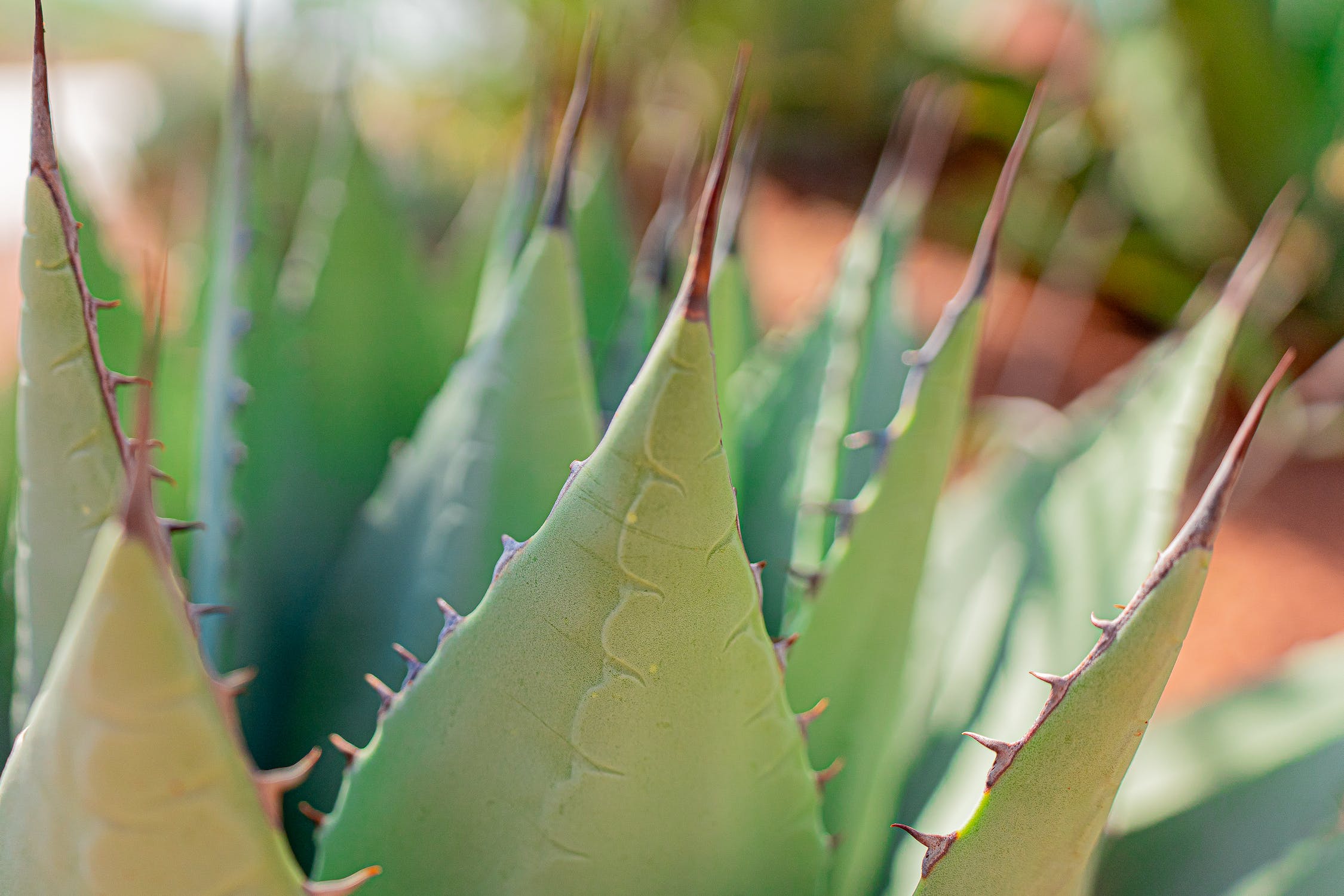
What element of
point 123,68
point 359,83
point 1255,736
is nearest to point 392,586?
point 1255,736

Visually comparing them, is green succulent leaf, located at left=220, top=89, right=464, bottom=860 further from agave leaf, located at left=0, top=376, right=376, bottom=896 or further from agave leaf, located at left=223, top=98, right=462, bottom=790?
agave leaf, located at left=0, top=376, right=376, bottom=896

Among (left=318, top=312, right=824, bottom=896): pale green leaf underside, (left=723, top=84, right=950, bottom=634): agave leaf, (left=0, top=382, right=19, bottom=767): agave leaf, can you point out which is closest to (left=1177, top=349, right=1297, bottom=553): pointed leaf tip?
(left=318, top=312, right=824, bottom=896): pale green leaf underside

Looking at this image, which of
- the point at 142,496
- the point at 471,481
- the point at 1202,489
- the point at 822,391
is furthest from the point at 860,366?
the point at 1202,489

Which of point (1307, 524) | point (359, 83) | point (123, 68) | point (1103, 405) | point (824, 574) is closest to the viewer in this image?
point (824, 574)

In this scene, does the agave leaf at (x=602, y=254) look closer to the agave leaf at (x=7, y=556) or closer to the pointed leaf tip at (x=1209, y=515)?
the agave leaf at (x=7, y=556)

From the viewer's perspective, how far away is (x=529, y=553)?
281 millimetres

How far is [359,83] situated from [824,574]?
4.91ft

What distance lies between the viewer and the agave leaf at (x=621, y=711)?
263 mm

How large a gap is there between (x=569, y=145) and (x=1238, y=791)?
0.45 meters

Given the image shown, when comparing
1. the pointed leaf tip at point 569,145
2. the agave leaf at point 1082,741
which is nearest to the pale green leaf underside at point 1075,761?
the agave leaf at point 1082,741

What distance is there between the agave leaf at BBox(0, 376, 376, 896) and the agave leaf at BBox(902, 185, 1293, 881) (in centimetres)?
37

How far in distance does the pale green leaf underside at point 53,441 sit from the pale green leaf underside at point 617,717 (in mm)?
128

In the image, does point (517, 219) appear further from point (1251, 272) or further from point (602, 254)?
point (1251, 272)

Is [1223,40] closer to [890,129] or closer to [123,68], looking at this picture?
[890,129]
